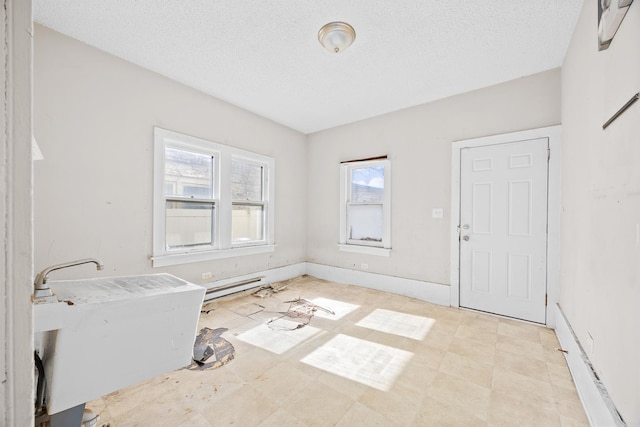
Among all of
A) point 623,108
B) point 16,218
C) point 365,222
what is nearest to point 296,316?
point 365,222

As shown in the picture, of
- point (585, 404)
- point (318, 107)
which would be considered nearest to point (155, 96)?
point (318, 107)

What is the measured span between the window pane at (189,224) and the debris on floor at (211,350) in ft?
3.76

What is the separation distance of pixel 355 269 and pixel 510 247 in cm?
213

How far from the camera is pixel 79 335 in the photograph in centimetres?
107

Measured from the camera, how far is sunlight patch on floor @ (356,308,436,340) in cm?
268

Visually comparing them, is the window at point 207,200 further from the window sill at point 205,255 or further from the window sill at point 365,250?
the window sill at point 365,250

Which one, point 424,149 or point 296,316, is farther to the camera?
point 424,149

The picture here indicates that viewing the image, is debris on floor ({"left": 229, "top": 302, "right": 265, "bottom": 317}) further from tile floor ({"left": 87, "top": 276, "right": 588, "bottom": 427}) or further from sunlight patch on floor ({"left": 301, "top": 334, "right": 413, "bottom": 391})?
sunlight patch on floor ({"left": 301, "top": 334, "right": 413, "bottom": 391})

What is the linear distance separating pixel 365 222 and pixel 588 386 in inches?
119

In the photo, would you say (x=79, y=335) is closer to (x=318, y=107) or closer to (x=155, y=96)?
(x=155, y=96)

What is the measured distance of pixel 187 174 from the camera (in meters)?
3.33

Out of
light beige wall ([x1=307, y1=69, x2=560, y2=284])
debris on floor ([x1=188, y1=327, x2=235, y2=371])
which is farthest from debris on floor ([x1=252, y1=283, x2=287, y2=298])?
debris on floor ([x1=188, y1=327, x2=235, y2=371])

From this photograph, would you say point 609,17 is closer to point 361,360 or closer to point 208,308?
point 361,360

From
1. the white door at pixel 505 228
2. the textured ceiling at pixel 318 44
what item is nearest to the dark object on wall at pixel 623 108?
the textured ceiling at pixel 318 44
